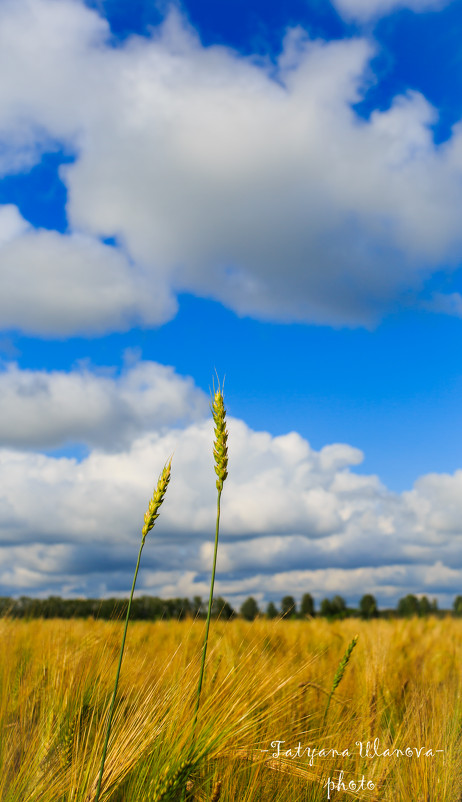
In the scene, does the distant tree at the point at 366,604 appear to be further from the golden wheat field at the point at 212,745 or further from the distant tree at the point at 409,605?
the golden wheat field at the point at 212,745

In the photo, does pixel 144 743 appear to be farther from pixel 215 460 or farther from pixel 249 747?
pixel 215 460

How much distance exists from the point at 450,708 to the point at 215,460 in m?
3.25

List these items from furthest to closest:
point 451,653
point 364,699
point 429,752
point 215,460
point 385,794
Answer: point 451,653
point 364,699
point 429,752
point 385,794
point 215,460

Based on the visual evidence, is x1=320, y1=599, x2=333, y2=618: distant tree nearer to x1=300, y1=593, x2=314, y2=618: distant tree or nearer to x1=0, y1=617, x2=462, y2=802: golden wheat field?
x1=300, y1=593, x2=314, y2=618: distant tree

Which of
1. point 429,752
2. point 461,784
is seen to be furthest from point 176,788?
point 461,784

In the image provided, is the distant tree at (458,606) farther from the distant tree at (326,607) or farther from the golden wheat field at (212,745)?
the golden wheat field at (212,745)

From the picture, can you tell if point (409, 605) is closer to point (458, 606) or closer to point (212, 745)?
point (458, 606)

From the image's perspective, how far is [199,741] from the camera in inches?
77.3

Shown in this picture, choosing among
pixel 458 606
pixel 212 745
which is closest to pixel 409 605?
pixel 458 606

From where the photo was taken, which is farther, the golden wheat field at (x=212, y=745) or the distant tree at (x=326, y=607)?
the distant tree at (x=326, y=607)

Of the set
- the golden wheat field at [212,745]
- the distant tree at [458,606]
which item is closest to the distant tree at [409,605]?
the distant tree at [458,606]

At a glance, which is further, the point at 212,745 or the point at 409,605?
the point at 409,605

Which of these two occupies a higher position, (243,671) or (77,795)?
(243,671)

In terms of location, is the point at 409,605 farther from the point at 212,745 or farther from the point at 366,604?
the point at 212,745
